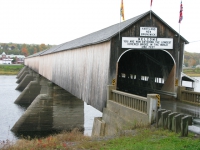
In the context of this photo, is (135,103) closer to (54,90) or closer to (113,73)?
(113,73)

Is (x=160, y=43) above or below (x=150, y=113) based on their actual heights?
above

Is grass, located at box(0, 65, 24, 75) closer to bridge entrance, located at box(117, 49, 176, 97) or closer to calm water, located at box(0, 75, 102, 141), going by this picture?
calm water, located at box(0, 75, 102, 141)

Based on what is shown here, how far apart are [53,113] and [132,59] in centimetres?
1007

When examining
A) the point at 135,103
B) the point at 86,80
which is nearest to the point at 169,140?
the point at 135,103

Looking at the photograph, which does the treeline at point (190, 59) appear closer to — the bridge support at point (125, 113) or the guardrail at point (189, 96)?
the guardrail at point (189, 96)

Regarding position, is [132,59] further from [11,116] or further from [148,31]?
[11,116]

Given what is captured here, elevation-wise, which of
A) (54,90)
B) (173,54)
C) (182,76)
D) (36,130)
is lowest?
(36,130)

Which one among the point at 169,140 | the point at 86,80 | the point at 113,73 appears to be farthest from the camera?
the point at 86,80

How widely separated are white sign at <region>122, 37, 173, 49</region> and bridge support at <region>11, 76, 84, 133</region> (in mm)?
14633

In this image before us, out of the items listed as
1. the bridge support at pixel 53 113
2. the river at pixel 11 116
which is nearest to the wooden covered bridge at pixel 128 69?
the bridge support at pixel 53 113

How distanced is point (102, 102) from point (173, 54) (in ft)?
13.0

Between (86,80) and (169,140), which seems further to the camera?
(86,80)

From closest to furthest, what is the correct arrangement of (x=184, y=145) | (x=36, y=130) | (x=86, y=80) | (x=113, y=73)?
(x=184, y=145) → (x=113, y=73) → (x=86, y=80) → (x=36, y=130)

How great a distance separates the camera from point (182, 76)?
13.9m
